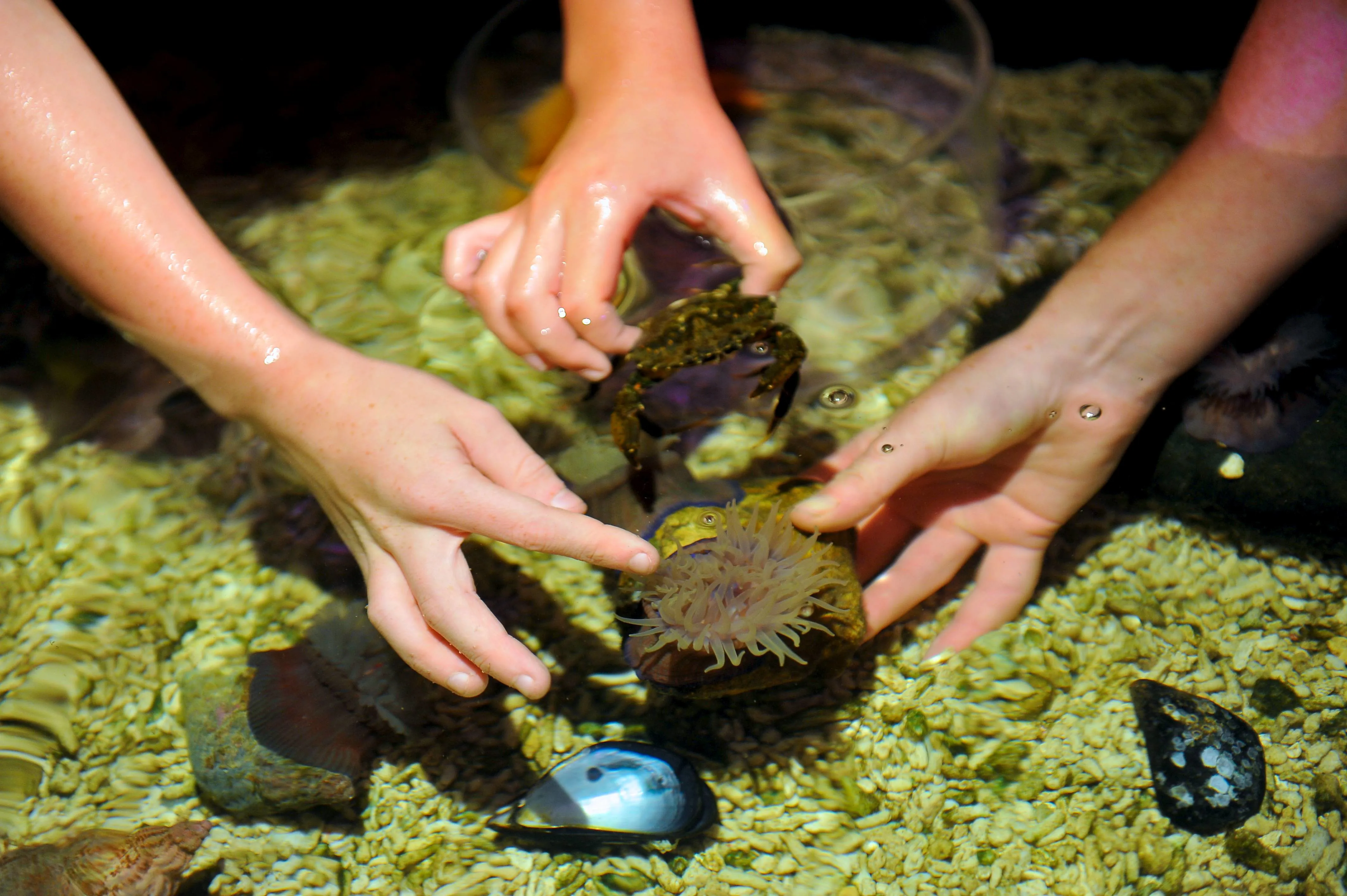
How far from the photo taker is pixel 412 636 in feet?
4.86

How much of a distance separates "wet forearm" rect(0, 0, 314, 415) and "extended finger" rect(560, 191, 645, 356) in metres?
0.49

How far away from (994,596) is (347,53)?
2758mm

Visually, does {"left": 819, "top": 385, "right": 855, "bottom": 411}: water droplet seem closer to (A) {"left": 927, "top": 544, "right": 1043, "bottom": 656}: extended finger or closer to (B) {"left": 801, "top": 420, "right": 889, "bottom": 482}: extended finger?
(B) {"left": 801, "top": 420, "right": 889, "bottom": 482}: extended finger

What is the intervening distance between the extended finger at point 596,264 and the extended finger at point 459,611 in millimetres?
466

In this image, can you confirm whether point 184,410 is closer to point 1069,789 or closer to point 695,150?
point 695,150

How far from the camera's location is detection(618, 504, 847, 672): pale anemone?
154cm

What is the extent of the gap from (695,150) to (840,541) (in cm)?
80

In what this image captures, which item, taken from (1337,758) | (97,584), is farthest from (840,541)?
(97,584)

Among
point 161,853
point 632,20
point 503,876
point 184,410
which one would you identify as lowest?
point 503,876

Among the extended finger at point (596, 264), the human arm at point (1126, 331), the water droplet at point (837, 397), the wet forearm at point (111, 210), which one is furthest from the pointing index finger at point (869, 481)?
the wet forearm at point (111, 210)

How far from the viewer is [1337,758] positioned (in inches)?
Answer: 63.6

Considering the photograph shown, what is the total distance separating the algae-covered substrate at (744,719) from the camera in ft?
5.26

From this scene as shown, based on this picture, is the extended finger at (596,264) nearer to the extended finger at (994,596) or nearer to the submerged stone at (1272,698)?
the extended finger at (994,596)

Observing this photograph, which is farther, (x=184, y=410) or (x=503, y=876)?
(x=184, y=410)
